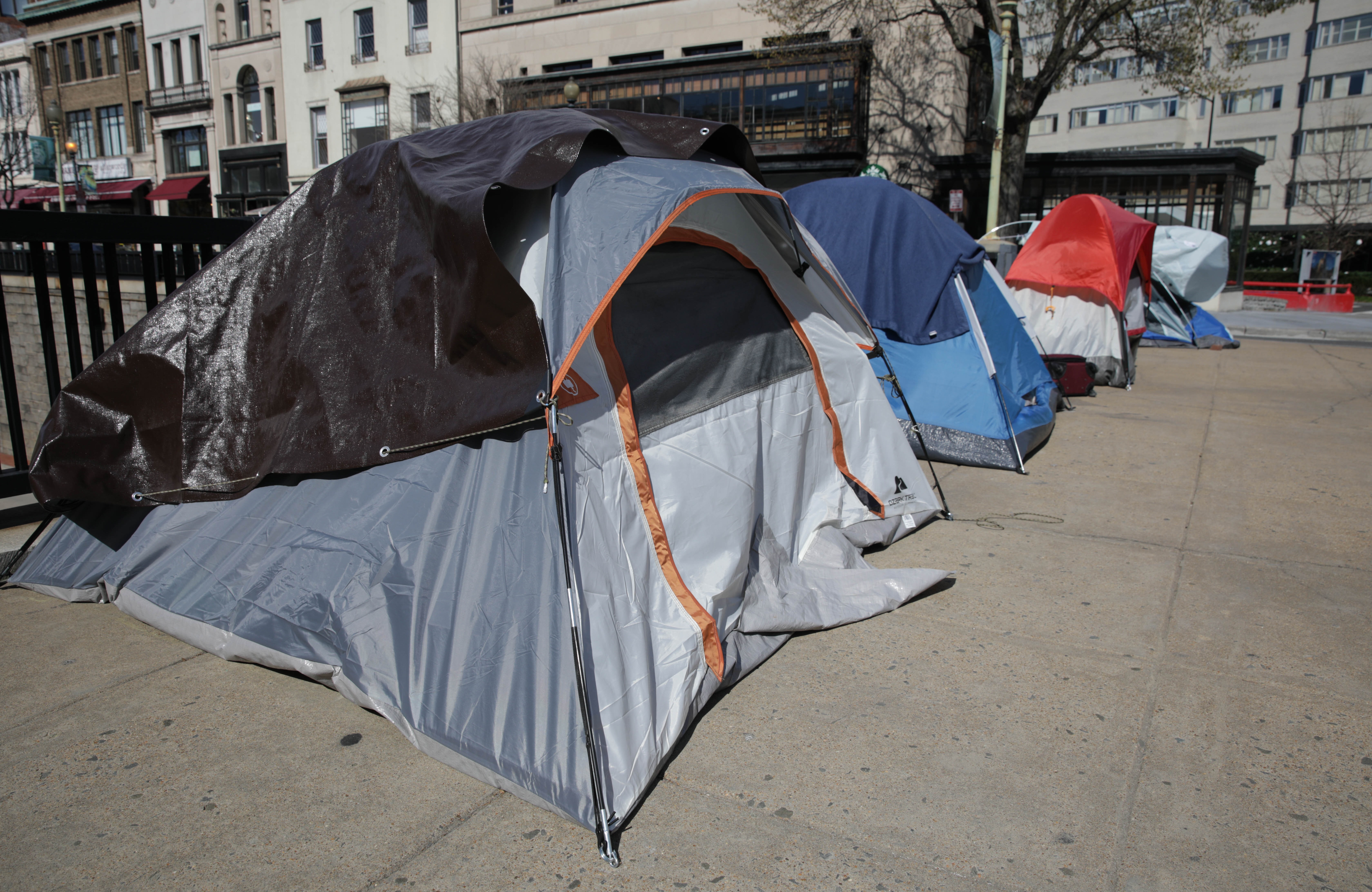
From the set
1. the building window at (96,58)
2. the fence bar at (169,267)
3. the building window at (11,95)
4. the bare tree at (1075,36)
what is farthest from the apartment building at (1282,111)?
the building window at (11,95)

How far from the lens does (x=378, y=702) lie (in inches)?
113

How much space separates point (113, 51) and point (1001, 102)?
42696mm

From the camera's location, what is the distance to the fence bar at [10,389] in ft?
13.8

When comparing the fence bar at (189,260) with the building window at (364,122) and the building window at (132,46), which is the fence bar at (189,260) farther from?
the building window at (132,46)

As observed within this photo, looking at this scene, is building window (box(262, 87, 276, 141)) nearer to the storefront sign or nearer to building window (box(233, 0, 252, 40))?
building window (box(233, 0, 252, 40))

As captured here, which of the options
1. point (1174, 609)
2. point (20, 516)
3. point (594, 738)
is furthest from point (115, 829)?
point (1174, 609)

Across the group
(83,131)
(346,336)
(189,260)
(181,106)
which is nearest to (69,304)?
(189,260)

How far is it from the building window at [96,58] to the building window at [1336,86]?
5906cm

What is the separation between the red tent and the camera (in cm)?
930

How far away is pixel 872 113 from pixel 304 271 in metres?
22.3

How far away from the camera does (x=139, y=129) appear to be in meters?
39.0

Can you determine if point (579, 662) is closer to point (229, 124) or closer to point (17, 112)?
point (229, 124)

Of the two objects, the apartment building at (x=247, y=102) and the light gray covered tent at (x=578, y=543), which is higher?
the apartment building at (x=247, y=102)

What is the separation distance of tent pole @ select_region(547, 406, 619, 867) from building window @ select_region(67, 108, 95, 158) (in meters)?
48.8
